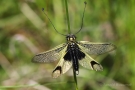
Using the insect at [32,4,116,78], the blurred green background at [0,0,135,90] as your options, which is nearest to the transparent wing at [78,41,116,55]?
the insect at [32,4,116,78]

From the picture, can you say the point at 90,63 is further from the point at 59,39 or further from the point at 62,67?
the point at 59,39

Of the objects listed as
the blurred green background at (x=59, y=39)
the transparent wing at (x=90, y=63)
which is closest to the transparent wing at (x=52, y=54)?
the transparent wing at (x=90, y=63)

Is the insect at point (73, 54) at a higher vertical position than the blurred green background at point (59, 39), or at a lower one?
lower

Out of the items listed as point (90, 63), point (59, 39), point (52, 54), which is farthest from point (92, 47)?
point (59, 39)

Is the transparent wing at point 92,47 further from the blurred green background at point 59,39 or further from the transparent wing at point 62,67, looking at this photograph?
the blurred green background at point 59,39

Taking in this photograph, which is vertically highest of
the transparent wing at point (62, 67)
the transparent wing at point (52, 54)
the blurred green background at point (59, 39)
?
the blurred green background at point (59, 39)

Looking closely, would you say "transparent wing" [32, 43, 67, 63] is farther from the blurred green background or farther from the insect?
the blurred green background

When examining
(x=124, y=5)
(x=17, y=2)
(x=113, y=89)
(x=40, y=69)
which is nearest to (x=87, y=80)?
(x=113, y=89)

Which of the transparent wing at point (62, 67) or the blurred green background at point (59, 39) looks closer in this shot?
the transparent wing at point (62, 67)
